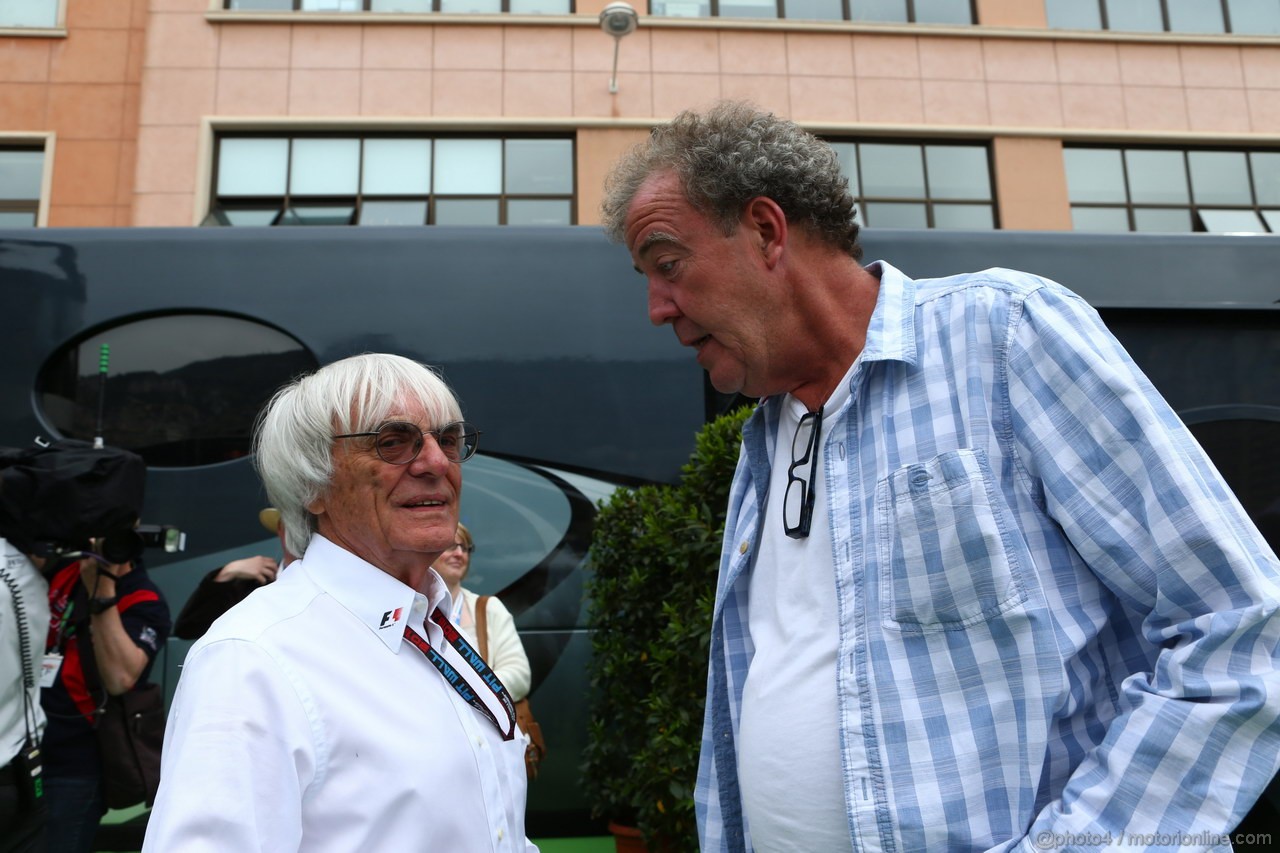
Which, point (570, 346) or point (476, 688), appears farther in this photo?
point (570, 346)

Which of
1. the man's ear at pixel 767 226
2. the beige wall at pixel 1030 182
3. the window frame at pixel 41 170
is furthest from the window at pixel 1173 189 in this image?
the window frame at pixel 41 170

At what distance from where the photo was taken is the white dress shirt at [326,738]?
133 cm

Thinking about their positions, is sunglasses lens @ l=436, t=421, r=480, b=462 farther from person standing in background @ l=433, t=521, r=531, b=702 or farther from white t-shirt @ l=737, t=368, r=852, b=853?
person standing in background @ l=433, t=521, r=531, b=702

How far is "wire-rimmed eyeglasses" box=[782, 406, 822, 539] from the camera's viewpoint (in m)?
1.68

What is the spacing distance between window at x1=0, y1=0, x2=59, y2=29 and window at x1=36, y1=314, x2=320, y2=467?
1214 centimetres

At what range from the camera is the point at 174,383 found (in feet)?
14.2

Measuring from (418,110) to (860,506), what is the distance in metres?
12.6

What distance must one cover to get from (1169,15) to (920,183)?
217 inches

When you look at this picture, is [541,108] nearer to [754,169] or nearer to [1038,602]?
[754,169]

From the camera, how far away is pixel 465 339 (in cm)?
441

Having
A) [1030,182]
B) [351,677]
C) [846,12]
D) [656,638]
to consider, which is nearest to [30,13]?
[846,12]

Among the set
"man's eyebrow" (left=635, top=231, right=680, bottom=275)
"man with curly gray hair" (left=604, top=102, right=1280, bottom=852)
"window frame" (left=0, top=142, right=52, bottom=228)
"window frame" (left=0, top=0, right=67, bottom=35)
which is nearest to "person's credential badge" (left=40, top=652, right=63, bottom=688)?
"man with curly gray hair" (left=604, top=102, right=1280, bottom=852)

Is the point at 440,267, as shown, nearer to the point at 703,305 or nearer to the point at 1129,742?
the point at 703,305

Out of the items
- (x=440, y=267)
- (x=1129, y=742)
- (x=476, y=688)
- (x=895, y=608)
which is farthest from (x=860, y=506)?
(x=440, y=267)
